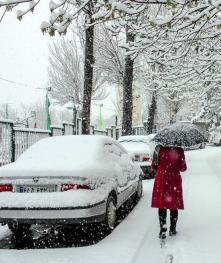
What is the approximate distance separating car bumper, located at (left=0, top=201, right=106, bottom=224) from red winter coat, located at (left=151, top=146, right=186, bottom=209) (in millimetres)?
1085

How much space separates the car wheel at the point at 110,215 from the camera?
760 centimetres

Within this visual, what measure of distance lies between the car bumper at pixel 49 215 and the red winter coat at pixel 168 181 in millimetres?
1085

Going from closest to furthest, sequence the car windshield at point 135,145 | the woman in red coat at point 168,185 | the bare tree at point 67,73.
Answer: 1. the woman in red coat at point 168,185
2. the car windshield at point 135,145
3. the bare tree at point 67,73

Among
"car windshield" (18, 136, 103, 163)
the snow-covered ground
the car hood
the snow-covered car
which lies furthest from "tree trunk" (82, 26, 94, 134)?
the car hood

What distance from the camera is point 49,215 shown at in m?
6.88

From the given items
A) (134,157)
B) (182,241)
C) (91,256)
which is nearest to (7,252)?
(91,256)

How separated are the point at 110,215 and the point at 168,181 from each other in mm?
1086

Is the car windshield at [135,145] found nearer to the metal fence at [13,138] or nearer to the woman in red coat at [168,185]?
the metal fence at [13,138]

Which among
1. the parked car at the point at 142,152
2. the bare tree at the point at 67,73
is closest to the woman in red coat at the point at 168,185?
the parked car at the point at 142,152

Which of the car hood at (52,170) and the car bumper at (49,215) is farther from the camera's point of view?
the car hood at (52,170)

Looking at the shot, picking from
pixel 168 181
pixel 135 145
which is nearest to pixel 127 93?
pixel 135 145

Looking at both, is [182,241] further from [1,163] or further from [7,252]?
[1,163]

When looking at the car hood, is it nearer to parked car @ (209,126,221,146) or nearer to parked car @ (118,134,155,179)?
parked car @ (118,134,155,179)

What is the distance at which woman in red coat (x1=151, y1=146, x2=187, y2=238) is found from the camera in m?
7.46
